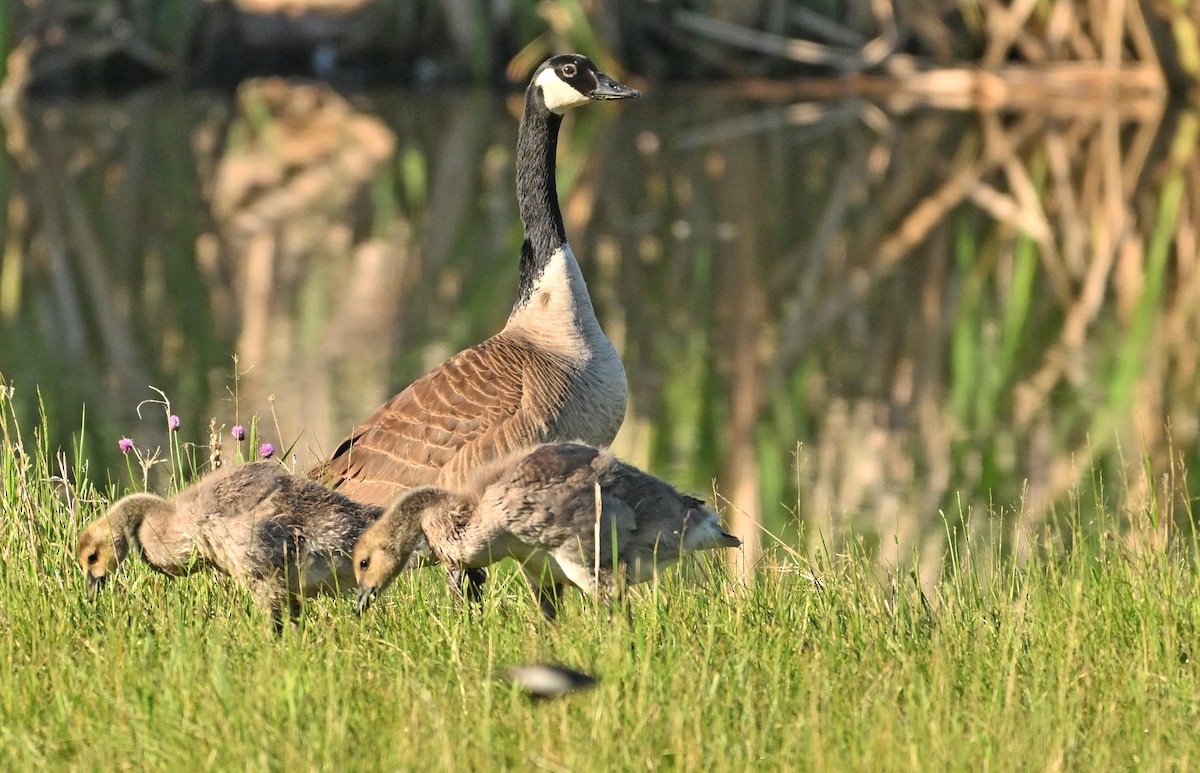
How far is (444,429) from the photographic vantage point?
19.5ft

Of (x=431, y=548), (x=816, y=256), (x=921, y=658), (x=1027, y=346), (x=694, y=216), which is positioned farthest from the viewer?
(x=694, y=216)

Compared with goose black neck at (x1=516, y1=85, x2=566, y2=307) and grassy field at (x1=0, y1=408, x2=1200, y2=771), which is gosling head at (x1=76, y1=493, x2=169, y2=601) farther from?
goose black neck at (x1=516, y1=85, x2=566, y2=307)

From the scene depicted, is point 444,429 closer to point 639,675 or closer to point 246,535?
point 246,535

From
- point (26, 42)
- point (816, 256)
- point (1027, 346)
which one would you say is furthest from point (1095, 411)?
point (26, 42)

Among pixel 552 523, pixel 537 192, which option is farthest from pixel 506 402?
pixel 552 523

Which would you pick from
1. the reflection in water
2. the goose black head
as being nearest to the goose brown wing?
the reflection in water

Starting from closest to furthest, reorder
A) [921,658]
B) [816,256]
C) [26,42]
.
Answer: [921,658] → [816,256] → [26,42]

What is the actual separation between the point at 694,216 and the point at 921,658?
13.7m

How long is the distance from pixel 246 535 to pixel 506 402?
5.43ft

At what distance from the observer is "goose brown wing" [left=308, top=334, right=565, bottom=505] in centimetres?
589

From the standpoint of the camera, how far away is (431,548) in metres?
4.65

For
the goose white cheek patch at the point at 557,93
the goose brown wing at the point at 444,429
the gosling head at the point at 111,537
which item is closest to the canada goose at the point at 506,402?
the goose brown wing at the point at 444,429

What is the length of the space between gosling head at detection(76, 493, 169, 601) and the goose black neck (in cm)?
234

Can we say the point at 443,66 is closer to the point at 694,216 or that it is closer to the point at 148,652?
the point at 694,216
